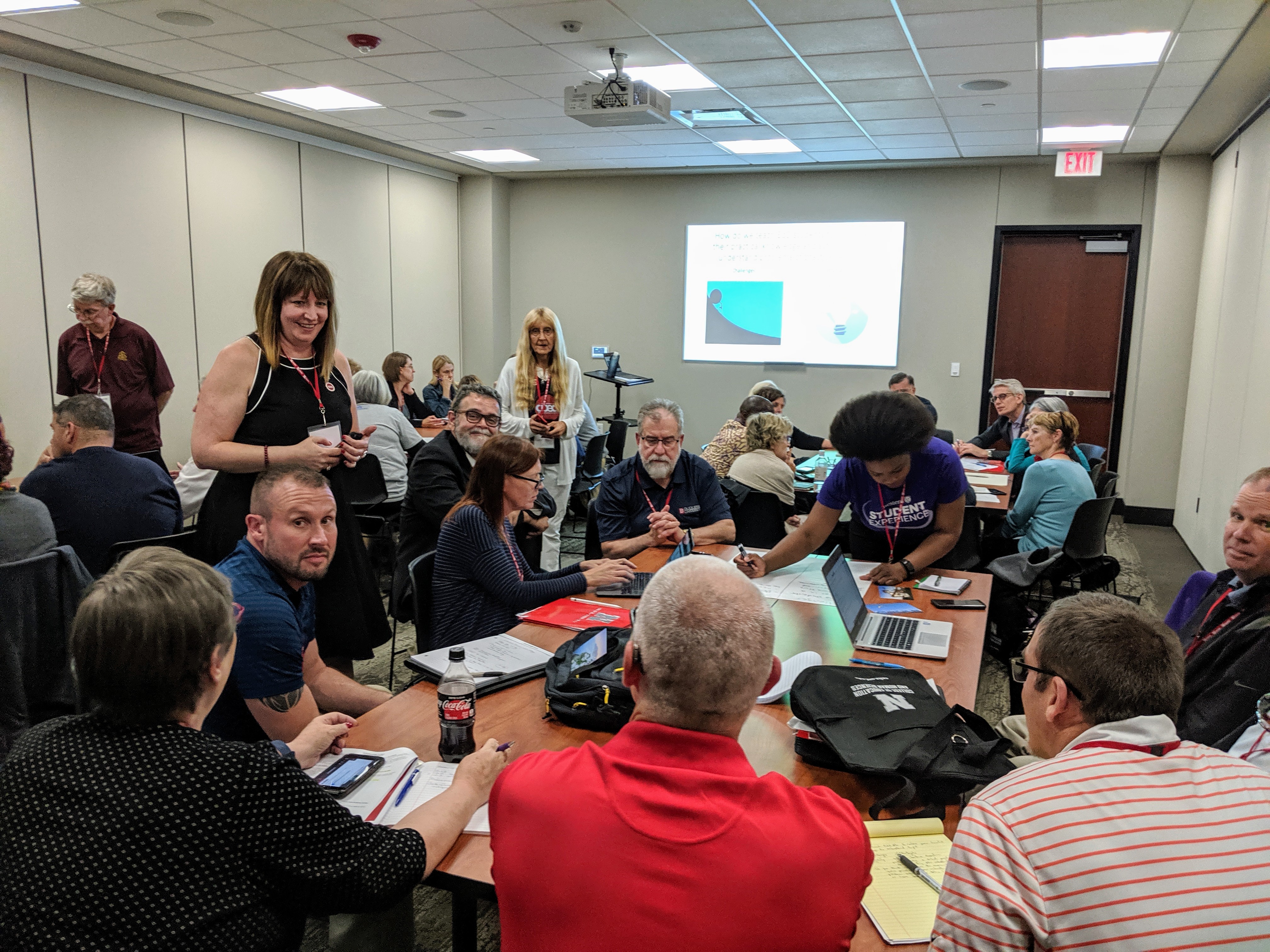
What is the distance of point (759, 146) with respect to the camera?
7.83 metres

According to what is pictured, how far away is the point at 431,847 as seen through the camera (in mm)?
1416

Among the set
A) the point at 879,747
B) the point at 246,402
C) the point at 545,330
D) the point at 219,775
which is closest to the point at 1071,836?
the point at 879,747

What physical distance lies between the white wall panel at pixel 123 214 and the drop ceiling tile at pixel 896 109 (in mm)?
5123

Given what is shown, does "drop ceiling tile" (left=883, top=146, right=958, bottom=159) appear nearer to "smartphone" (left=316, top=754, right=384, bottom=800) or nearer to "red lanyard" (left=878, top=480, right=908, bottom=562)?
"red lanyard" (left=878, top=480, right=908, bottom=562)

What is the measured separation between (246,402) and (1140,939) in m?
2.48

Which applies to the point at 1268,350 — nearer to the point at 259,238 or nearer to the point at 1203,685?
the point at 1203,685

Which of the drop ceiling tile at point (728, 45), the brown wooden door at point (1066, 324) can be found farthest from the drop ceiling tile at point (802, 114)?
the brown wooden door at point (1066, 324)

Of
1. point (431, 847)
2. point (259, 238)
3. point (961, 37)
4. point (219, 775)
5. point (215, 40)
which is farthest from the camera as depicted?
point (259, 238)

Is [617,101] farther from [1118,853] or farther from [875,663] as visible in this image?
[1118,853]

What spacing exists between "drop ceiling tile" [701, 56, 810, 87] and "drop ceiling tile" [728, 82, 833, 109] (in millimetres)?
76

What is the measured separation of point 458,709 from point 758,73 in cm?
490

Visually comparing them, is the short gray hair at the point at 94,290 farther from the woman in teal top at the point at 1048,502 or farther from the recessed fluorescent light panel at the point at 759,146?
the woman in teal top at the point at 1048,502

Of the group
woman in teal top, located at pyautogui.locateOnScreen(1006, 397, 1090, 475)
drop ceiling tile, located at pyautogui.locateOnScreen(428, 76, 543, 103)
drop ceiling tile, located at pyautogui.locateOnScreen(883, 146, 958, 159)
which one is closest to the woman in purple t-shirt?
woman in teal top, located at pyautogui.locateOnScreen(1006, 397, 1090, 475)

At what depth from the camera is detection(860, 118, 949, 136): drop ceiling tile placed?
668 centimetres
